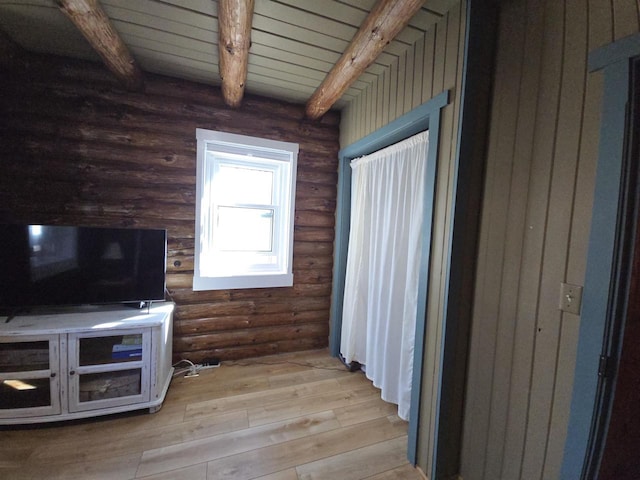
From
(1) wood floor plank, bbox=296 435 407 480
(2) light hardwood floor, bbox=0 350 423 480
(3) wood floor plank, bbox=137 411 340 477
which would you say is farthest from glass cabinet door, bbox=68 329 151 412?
(1) wood floor plank, bbox=296 435 407 480

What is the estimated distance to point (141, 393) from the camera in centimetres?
172

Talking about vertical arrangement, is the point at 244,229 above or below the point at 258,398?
above

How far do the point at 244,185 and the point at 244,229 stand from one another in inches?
17.2

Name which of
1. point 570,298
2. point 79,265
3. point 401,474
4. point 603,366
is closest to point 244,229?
point 79,265

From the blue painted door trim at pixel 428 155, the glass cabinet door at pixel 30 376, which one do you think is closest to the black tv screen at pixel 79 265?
the glass cabinet door at pixel 30 376

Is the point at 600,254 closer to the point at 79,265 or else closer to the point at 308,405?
the point at 308,405

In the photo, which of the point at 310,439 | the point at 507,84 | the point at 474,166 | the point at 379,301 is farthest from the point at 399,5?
the point at 310,439

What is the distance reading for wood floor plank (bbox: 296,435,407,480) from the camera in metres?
1.37

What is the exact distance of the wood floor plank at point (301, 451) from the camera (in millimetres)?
1367

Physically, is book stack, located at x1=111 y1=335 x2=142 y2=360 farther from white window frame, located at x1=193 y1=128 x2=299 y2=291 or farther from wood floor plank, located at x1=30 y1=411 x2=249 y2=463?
white window frame, located at x1=193 y1=128 x2=299 y2=291

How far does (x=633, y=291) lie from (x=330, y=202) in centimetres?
212

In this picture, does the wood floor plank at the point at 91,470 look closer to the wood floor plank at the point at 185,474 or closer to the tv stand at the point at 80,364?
the wood floor plank at the point at 185,474

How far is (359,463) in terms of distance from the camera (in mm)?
1441

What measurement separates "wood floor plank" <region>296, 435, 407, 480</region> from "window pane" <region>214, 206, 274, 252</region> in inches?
69.6
